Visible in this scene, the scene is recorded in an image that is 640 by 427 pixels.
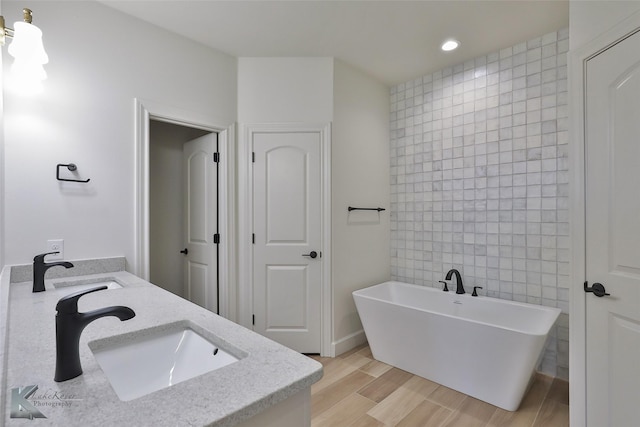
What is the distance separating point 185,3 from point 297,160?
139 cm

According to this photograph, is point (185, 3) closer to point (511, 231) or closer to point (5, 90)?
point (5, 90)

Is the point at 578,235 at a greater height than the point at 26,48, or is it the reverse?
the point at 26,48

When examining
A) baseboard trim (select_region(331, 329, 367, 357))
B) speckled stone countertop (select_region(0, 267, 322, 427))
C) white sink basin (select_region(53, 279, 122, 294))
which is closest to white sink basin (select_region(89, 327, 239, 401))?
speckled stone countertop (select_region(0, 267, 322, 427))

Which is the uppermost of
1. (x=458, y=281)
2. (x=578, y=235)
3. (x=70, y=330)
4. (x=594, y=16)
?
(x=594, y=16)

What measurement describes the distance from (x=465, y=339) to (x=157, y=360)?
1.95m

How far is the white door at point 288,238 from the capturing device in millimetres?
2744

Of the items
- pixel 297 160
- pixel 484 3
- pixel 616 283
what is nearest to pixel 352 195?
pixel 297 160

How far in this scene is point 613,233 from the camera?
4.74ft

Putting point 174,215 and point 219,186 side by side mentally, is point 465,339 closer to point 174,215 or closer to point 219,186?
point 219,186

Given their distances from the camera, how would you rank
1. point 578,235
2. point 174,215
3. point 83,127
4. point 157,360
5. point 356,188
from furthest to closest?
point 174,215
point 356,188
point 83,127
point 578,235
point 157,360

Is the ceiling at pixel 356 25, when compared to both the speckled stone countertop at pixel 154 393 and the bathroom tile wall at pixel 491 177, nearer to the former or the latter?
the bathroom tile wall at pixel 491 177

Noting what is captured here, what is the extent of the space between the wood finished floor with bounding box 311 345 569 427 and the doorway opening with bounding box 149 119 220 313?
1.46 meters

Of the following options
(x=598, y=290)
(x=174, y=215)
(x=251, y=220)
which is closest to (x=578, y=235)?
(x=598, y=290)
